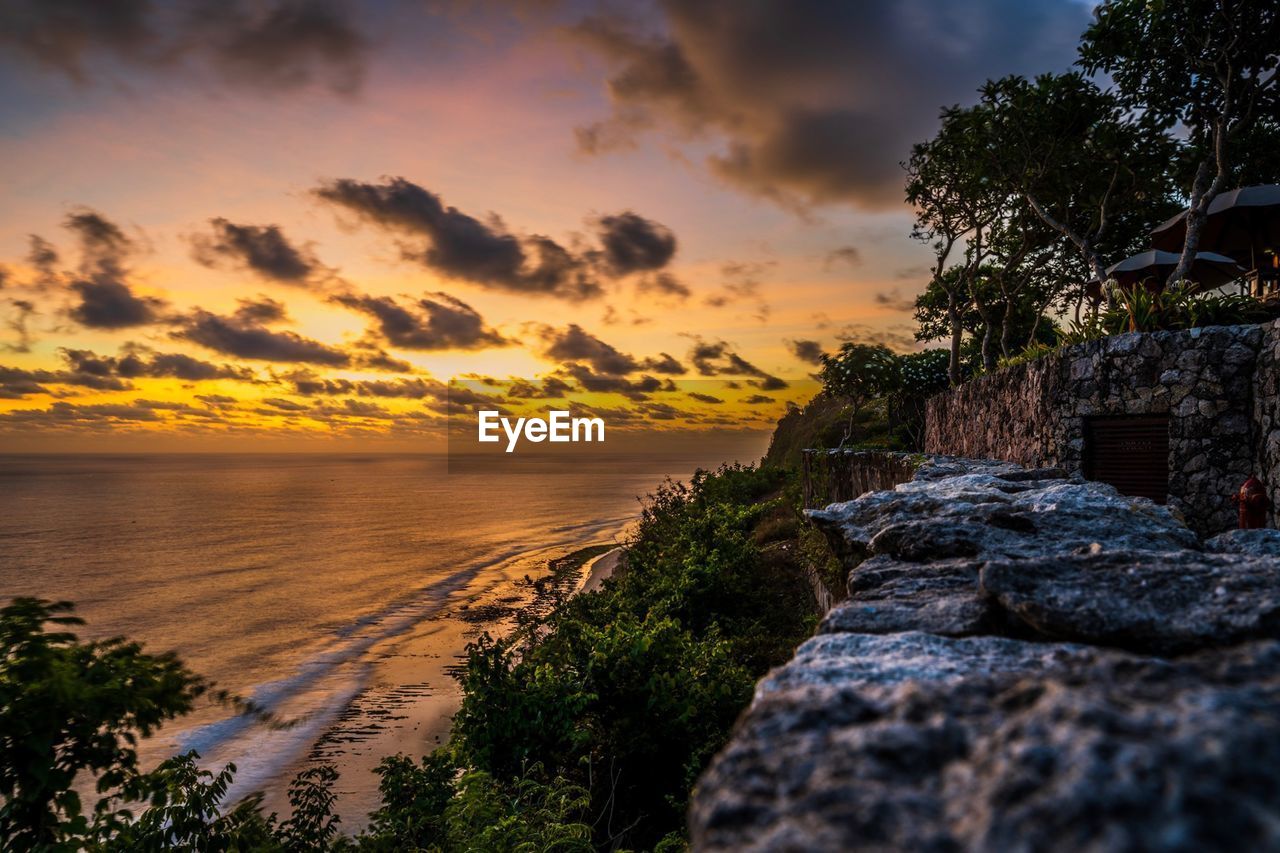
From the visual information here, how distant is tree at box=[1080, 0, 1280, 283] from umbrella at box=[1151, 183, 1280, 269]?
3.60 feet

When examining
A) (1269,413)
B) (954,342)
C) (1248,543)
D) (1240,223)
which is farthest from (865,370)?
(1248,543)

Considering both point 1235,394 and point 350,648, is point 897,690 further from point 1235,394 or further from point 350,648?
point 350,648

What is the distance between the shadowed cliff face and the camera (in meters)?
0.99

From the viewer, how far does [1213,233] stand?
15812 mm

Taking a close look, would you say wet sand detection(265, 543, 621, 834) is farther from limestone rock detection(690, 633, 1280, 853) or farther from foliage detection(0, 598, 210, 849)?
limestone rock detection(690, 633, 1280, 853)

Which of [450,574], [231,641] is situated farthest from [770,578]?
[450,574]

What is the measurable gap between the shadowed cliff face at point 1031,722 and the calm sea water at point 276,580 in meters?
17.3

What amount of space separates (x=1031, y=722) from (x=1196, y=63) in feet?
56.3

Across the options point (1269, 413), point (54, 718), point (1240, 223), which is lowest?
point (54, 718)

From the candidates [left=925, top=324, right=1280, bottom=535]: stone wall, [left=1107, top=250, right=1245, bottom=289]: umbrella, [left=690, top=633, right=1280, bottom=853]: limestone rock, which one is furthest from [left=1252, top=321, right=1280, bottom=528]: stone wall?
[left=1107, top=250, right=1245, bottom=289]: umbrella

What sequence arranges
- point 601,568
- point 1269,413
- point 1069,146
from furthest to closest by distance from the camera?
point 601,568 → point 1069,146 → point 1269,413

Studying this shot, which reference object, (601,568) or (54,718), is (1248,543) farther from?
(601,568)

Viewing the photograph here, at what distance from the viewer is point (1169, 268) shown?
17812mm

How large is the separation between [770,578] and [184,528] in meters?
69.8
